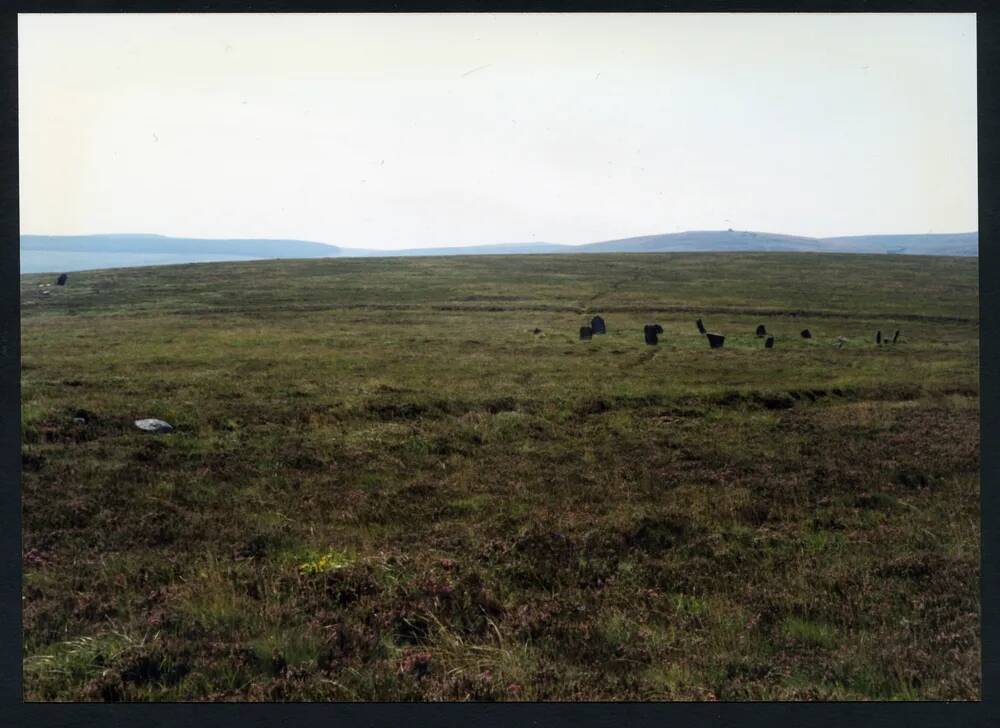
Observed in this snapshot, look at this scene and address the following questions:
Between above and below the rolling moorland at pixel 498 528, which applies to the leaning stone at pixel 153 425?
above

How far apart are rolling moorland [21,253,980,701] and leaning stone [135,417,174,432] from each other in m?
0.34

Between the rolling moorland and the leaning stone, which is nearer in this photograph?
the rolling moorland

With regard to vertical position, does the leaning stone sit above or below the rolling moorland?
above

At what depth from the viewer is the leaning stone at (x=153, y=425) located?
1587 cm

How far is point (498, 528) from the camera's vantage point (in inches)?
412

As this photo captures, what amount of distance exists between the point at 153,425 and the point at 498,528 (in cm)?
891

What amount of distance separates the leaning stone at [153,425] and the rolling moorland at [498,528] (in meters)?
0.34

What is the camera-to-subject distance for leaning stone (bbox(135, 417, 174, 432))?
15867 mm

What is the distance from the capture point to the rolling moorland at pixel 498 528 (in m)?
7.13

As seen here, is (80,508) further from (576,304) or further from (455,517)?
(576,304)

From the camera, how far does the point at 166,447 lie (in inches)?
575

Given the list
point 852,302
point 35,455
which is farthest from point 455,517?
point 852,302

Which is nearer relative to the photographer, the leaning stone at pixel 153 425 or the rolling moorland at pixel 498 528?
the rolling moorland at pixel 498 528

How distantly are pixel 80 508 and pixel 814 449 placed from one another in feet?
40.9
